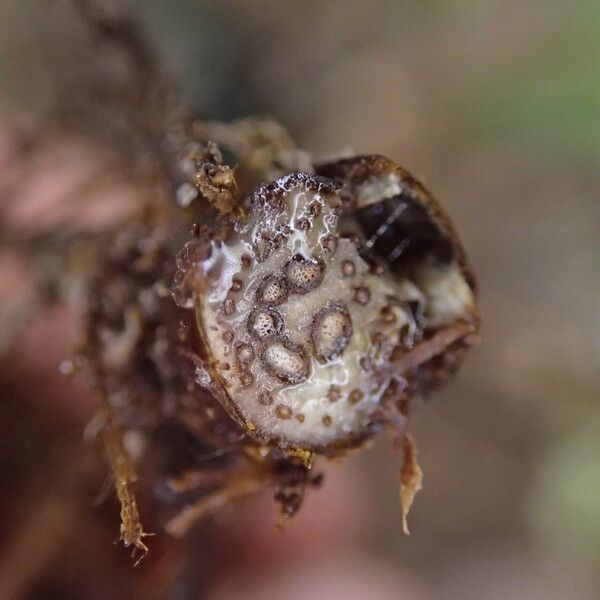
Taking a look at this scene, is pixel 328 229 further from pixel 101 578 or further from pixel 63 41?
pixel 63 41

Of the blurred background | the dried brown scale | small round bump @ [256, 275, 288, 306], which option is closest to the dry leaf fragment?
the dried brown scale

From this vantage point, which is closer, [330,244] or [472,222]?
[330,244]

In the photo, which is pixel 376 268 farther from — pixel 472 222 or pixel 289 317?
pixel 472 222

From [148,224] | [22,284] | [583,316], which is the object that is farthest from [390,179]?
[583,316]

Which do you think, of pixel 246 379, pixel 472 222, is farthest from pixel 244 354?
pixel 472 222

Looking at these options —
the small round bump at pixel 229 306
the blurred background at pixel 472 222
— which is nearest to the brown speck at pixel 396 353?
the small round bump at pixel 229 306

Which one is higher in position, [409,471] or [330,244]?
[330,244]

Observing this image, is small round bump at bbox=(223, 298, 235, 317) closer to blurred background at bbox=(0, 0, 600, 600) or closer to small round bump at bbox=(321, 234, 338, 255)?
small round bump at bbox=(321, 234, 338, 255)
